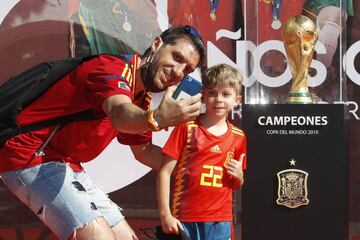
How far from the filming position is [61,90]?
9.69 ft

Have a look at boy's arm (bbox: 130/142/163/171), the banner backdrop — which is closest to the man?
boy's arm (bbox: 130/142/163/171)

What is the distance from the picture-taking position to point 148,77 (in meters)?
3.03

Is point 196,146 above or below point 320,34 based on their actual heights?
below

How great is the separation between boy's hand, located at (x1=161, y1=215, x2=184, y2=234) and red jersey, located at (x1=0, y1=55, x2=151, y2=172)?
0.68 m

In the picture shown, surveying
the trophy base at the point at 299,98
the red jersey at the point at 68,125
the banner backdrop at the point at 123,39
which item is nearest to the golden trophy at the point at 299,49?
the trophy base at the point at 299,98

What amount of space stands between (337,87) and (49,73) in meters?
1.84

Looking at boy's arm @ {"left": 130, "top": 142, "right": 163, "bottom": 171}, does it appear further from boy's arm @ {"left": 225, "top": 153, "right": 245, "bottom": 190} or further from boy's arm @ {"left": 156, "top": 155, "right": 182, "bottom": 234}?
boy's arm @ {"left": 225, "top": 153, "right": 245, "bottom": 190}

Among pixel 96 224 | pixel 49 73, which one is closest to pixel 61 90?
pixel 49 73

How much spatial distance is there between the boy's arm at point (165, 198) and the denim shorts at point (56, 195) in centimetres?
65

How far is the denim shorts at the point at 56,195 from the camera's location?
9.52 feet

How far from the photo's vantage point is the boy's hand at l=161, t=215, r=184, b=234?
142 inches

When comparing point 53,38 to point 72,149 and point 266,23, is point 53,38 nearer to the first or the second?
point 266,23

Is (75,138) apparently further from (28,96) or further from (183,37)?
(183,37)

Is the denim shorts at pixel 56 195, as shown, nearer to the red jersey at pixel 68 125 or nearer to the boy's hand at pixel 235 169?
the red jersey at pixel 68 125
